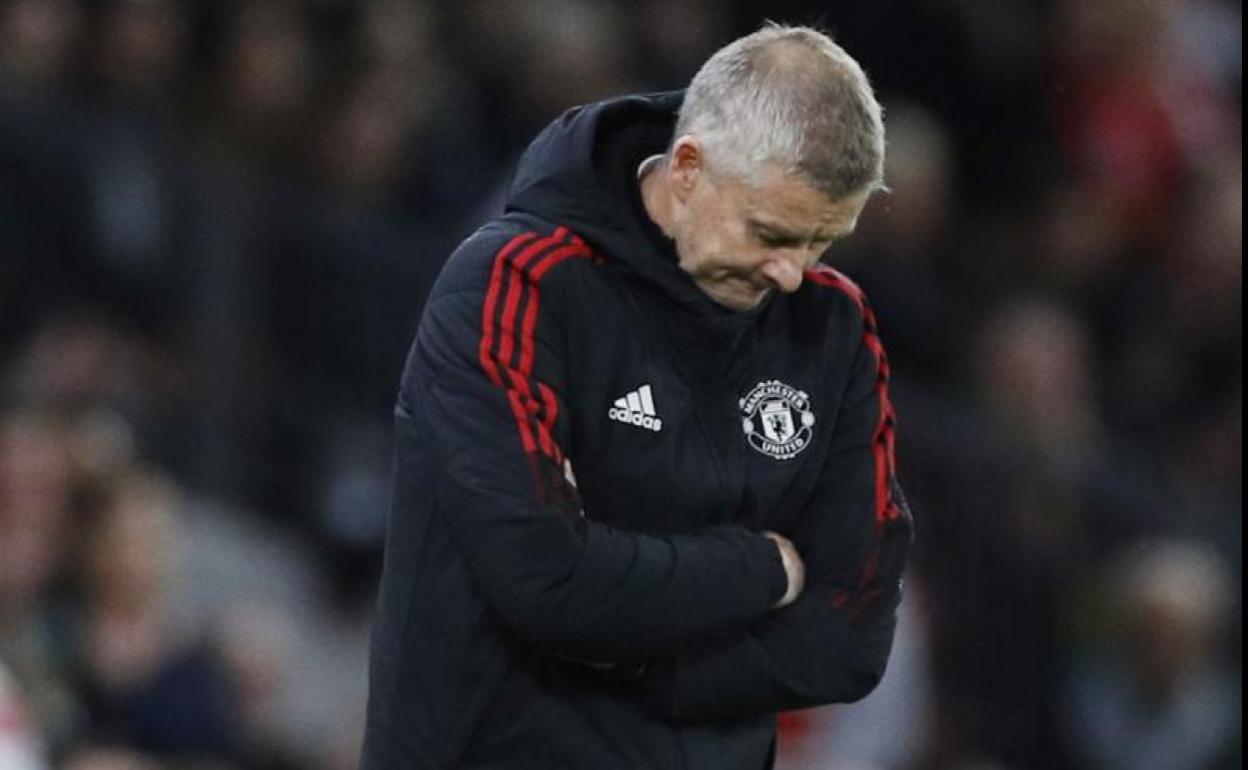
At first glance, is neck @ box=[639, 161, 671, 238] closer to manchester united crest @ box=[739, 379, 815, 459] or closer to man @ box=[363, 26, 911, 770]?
man @ box=[363, 26, 911, 770]

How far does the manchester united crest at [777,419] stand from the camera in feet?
11.3

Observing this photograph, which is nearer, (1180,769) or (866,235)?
(1180,769)

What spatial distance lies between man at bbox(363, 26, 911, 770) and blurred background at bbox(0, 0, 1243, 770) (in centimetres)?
300

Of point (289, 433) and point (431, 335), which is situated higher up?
point (431, 335)

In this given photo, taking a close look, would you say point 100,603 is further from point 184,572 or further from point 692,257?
point 692,257

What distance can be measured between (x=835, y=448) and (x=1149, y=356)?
5465mm

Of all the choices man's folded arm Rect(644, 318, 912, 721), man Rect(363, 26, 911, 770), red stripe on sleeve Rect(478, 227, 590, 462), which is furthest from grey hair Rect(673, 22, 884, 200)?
man's folded arm Rect(644, 318, 912, 721)

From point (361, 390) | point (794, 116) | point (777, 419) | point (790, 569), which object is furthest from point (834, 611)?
point (361, 390)

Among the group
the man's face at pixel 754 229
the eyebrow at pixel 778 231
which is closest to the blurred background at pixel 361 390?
the man's face at pixel 754 229

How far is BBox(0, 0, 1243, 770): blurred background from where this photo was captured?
6.65 metres

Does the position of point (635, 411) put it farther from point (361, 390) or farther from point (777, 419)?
point (361, 390)

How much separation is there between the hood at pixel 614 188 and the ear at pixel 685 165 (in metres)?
0.08

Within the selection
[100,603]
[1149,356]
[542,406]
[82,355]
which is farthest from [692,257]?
[1149,356]

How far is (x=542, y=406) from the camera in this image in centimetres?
331
